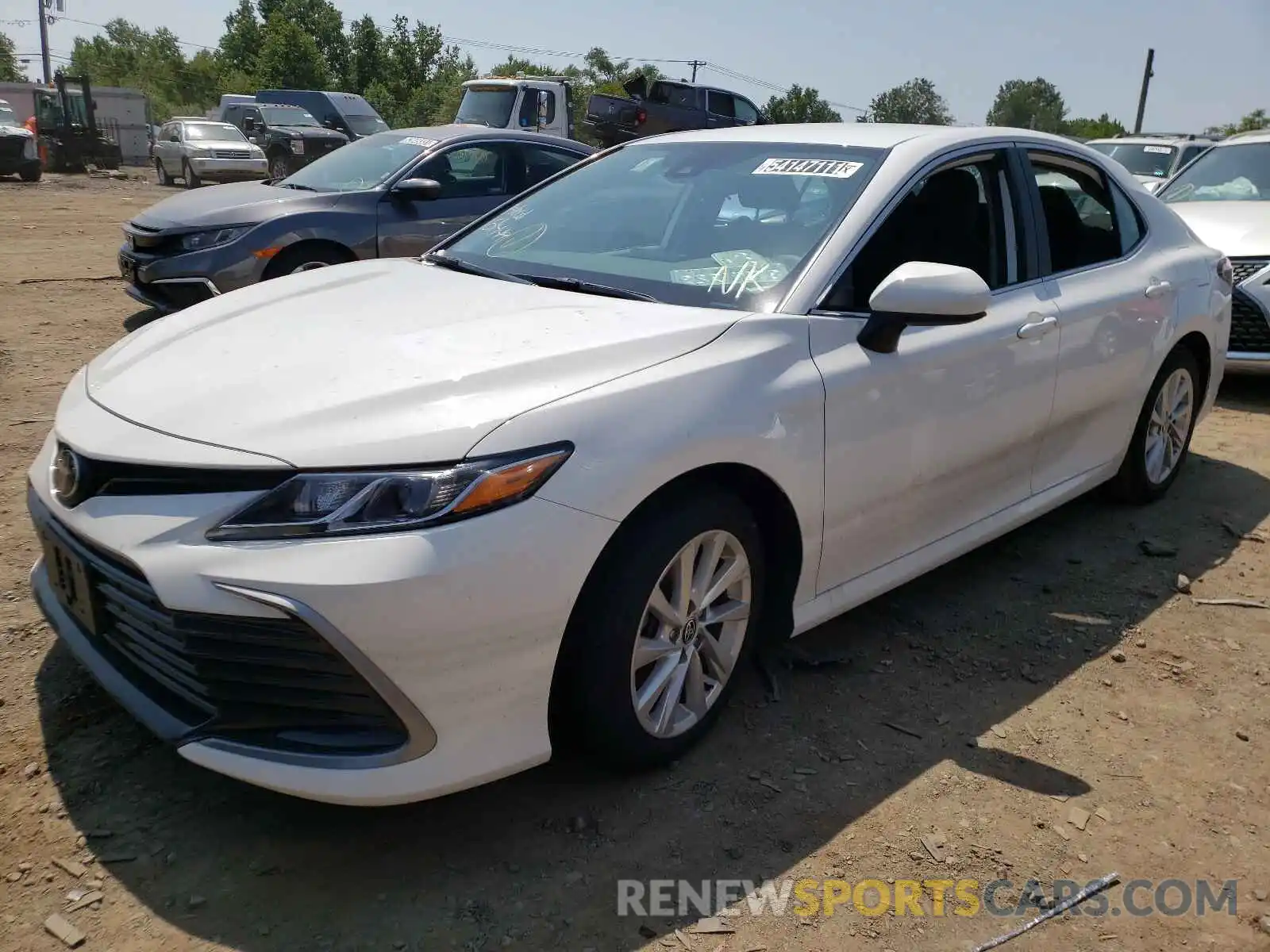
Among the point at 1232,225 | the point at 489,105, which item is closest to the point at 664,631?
the point at 1232,225

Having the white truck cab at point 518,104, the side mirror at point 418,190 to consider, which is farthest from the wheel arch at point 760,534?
the white truck cab at point 518,104

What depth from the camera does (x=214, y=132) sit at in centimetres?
2416

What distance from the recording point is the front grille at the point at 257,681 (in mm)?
2119

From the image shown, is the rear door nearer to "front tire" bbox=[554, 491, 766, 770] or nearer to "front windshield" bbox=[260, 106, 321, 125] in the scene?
"front tire" bbox=[554, 491, 766, 770]

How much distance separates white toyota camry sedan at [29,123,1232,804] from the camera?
2.15 meters

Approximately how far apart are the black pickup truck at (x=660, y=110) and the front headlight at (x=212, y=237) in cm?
1498

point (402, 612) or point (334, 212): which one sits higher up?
point (334, 212)

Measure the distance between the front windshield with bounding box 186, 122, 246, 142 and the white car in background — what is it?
69.3 ft

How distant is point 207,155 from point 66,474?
22.9 m

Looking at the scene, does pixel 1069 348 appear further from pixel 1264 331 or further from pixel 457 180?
pixel 457 180

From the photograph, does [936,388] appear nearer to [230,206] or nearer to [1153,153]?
[230,206]

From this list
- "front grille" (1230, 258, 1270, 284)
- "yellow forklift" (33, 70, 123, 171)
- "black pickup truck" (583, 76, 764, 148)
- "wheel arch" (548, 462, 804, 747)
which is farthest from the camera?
"yellow forklift" (33, 70, 123, 171)

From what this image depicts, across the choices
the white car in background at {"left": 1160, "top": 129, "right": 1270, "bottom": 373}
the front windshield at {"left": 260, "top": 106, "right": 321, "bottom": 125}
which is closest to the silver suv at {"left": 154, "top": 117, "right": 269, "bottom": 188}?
the front windshield at {"left": 260, "top": 106, "right": 321, "bottom": 125}

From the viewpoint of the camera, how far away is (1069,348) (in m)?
3.78
